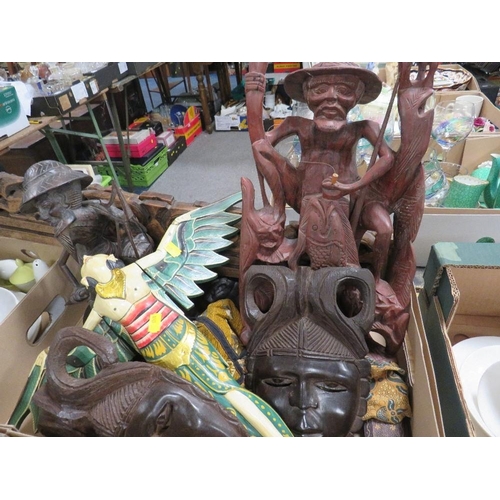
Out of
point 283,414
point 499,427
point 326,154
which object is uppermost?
point 326,154

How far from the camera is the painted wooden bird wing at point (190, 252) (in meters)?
0.85

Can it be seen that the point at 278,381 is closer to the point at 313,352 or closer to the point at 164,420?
the point at 313,352

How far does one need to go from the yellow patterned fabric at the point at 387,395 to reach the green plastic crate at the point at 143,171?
1.96 meters

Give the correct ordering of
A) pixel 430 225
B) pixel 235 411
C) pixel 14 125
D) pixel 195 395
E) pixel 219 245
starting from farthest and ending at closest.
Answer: pixel 14 125 → pixel 430 225 → pixel 219 245 → pixel 235 411 → pixel 195 395

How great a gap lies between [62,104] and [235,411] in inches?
65.1

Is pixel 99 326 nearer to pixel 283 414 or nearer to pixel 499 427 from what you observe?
pixel 283 414

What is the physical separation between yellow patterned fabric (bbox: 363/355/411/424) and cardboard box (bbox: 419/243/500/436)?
0.07 meters

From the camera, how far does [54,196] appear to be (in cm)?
87

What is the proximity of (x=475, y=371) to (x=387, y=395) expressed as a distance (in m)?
0.21

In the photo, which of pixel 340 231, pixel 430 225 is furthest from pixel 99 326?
pixel 430 225

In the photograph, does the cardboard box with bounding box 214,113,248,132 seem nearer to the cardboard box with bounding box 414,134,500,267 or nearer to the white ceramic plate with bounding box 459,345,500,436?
the cardboard box with bounding box 414,134,500,267

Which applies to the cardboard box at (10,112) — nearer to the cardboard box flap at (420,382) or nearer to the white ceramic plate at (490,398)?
the cardboard box flap at (420,382)

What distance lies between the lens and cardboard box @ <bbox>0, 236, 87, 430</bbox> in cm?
97

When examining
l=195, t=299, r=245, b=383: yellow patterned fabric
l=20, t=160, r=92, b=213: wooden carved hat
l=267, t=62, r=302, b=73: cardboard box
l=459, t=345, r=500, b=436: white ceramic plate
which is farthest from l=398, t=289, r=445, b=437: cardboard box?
l=267, t=62, r=302, b=73: cardboard box
